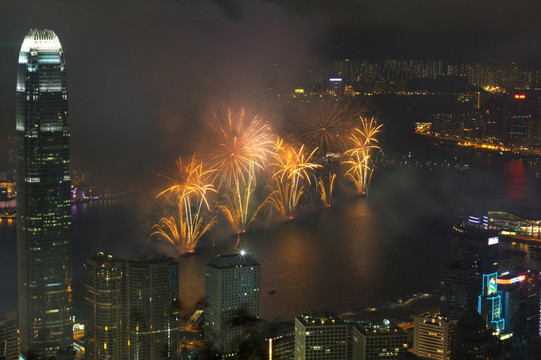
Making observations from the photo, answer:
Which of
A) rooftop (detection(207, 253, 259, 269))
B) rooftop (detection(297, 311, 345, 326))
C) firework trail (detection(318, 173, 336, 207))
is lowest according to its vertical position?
rooftop (detection(297, 311, 345, 326))

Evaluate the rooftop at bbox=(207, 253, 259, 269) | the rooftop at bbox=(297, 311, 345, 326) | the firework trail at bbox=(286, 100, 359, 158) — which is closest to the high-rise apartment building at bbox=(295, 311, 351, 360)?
the rooftop at bbox=(297, 311, 345, 326)

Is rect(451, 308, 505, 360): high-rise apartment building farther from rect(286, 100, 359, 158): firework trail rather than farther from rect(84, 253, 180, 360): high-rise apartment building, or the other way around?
rect(286, 100, 359, 158): firework trail

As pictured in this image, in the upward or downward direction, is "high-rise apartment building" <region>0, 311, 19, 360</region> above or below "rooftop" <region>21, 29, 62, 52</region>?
below

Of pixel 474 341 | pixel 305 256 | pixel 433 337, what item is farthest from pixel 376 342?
pixel 305 256

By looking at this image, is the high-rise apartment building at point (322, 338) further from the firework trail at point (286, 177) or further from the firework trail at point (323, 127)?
the firework trail at point (323, 127)

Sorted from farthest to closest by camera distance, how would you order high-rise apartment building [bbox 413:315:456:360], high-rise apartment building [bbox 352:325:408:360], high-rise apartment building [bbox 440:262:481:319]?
high-rise apartment building [bbox 440:262:481:319]
high-rise apartment building [bbox 413:315:456:360]
high-rise apartment building [bbox 352:325:408:360]
